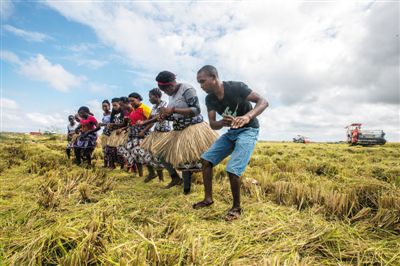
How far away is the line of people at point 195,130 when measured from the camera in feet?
9.18

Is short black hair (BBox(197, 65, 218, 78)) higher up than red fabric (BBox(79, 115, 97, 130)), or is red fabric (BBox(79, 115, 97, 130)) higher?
short black hair (BBox(197, 65, 218, 78))

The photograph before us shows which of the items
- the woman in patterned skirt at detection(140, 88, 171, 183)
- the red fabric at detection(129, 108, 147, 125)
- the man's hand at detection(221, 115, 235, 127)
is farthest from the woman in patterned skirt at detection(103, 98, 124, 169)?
the man's hand at detection(221, 115, 235, 127)

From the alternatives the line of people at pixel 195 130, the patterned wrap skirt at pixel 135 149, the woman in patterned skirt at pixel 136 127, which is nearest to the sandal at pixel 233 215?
the line of people at pixel 195 130

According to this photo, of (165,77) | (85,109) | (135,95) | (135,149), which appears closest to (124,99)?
(135,95)

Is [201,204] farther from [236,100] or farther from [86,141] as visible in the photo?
[86,141]

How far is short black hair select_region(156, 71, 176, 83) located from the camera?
3.97m

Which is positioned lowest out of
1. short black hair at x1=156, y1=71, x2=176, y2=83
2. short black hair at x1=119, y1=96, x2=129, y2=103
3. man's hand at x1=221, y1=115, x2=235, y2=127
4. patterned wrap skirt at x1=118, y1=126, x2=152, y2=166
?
patterned wrap skirt at x1=118, y1=126, x2=152, y2=166

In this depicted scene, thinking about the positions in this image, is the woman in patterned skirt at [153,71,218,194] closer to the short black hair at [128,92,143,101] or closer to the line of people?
the line of people

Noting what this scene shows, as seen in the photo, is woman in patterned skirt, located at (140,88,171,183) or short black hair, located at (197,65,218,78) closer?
short black hair, located at (197,65,218,78)

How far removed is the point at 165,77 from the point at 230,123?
1636 mm

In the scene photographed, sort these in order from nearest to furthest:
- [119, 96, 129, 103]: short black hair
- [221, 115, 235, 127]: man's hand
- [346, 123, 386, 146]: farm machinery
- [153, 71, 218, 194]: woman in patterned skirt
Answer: [221, 115, 235, 127]: man's hand, [153, 71, 218, 194]: woman in patterned skirt, [119, 96, 129, 103]: short black hair, [346, 123, 386, 146]: farm machinery

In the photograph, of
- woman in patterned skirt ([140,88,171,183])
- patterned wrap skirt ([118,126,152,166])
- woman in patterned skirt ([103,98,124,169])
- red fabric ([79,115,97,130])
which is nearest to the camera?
woman in patterned skirt ([140,88,171,183])

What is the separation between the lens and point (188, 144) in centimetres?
369

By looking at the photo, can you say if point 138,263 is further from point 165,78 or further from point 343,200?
point 165,78
